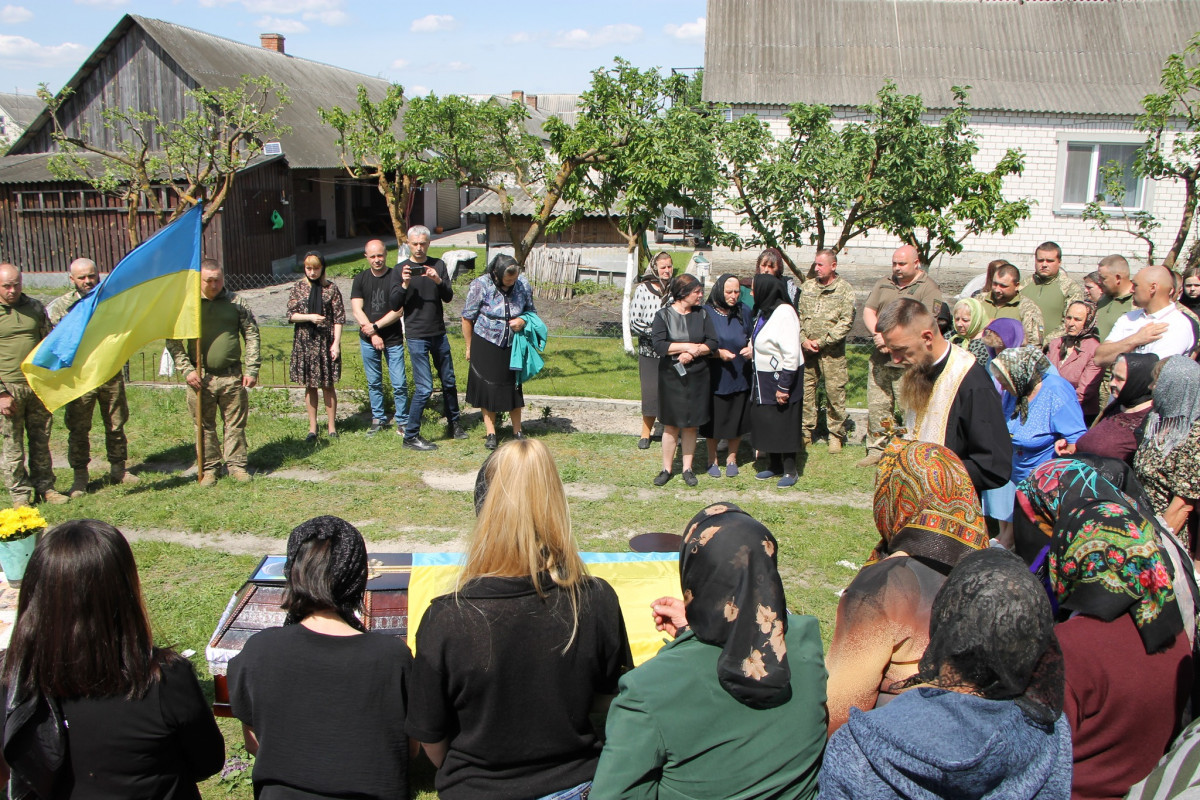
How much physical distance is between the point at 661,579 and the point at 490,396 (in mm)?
4292

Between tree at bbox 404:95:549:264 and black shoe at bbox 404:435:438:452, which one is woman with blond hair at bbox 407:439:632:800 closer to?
black shoe at bbox 404:435:438:452

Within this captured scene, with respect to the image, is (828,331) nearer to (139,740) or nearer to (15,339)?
(15,339)

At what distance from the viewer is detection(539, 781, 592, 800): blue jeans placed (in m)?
2.54

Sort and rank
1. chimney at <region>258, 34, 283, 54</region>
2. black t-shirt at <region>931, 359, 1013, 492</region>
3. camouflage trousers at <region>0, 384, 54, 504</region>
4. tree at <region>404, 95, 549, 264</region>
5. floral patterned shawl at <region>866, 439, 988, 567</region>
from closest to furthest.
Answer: floral patterned shawl at <region>866, 439, 988, 567</region> < black t-shirt at <region>931, 359, 1013, 492</region> < camouflage trousers at <region>0, 384, 54, 504</region> < tree at <region>404, 95, 549, 264</region> < chimney at <region>258, 34, 283, 54</region>

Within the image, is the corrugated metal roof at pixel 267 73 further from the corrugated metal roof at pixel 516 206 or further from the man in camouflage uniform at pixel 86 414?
the man in camouflage uniform at pixel 86 414

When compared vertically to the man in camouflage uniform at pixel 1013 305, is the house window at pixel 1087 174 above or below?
above

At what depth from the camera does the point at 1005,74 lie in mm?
19172

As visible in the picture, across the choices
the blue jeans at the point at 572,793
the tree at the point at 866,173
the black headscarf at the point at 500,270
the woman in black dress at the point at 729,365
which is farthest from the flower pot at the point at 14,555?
the tree at the point at 866,173

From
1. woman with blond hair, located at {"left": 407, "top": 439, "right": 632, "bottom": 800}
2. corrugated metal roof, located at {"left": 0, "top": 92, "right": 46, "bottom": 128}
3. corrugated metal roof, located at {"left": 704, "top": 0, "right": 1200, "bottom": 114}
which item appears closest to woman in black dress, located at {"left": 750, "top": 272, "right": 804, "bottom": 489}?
woman with blond hair, located at {"left": 407, "top": 439, "right": 632, "bottom": 800}

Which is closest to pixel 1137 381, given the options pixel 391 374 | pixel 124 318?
pixel 391 374

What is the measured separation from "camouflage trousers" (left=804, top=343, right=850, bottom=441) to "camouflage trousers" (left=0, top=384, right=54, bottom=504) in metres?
6.56

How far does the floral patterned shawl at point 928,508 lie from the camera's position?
9.30ft

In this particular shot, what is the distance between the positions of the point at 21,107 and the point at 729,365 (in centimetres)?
4268

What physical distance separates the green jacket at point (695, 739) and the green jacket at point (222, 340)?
6194 mm
